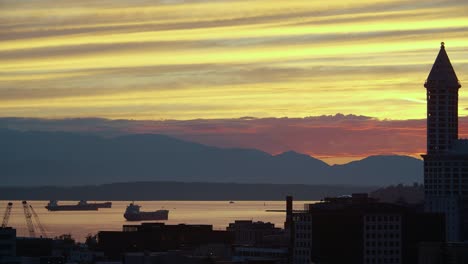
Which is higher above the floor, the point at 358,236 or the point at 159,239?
the point at 159,239

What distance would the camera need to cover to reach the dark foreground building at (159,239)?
574 feet

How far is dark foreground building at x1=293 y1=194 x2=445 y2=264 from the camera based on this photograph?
141000 millimetres

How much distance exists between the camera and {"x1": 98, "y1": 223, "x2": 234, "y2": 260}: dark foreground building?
174875mm

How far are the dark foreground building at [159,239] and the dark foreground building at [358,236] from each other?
82.6 feet

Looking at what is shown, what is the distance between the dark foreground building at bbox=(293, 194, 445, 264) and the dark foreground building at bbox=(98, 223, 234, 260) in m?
25.2

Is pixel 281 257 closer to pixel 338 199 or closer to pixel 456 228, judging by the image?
pixel 338 199

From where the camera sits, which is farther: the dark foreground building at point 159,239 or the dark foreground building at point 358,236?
the dark foreground building at point 159,239

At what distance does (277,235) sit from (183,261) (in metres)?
67.4

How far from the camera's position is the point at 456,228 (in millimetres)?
188375

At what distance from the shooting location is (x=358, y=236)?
14150cm

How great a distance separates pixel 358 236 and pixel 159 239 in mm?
45520

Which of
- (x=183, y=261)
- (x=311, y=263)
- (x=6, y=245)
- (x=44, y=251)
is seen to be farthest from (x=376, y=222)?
(x=44, y=251)

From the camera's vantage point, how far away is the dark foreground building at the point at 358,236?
141000 millimetres

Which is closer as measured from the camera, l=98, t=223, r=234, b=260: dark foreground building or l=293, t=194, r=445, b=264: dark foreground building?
l=293, t=194, r=445, b=264: dark foreground building
